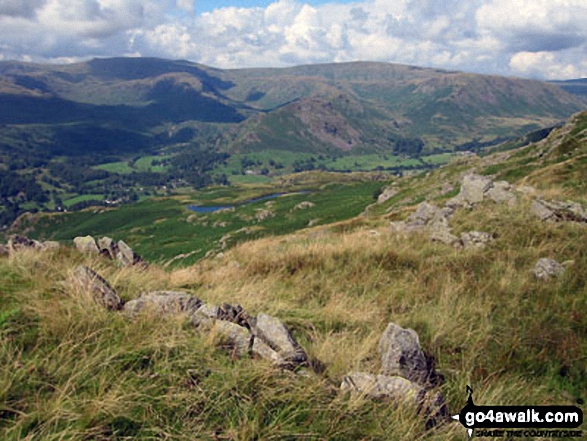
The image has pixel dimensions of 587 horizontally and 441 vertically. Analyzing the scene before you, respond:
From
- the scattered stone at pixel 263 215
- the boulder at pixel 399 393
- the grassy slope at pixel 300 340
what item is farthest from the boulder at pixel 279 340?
the scattered stone at pixel 263 215

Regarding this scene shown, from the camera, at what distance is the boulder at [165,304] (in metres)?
6.25

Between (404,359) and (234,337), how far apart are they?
260 centimetres

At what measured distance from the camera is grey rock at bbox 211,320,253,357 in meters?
5.39

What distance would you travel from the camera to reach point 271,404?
4.41 meters

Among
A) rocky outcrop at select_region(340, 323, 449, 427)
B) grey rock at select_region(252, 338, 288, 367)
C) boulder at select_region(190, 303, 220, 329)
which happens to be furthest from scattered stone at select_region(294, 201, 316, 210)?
grey rock at select_region(252, 338, 288, 367)

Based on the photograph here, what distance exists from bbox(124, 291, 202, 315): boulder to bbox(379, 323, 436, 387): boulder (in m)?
3.33

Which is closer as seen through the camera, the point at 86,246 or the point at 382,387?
the point at 382,387

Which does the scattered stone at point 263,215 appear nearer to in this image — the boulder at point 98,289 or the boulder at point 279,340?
the boulder at point 98,289

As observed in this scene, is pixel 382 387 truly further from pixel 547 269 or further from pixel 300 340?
pixel 547 269

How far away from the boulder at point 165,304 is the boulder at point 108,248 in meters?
5.91

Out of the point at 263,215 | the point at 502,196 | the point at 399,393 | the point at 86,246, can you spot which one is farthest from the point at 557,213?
the point at 263,215

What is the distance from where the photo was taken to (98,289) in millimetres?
6520

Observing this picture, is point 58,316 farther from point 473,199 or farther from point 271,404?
point 473,199

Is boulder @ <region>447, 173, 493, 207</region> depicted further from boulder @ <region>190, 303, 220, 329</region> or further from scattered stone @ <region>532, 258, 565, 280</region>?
boulder @ <region>190, 303, 220, 329</region>
